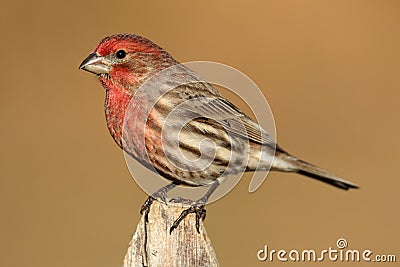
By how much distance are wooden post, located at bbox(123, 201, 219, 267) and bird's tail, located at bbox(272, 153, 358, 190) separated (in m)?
0.94

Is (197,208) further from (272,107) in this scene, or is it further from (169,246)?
(272,107)

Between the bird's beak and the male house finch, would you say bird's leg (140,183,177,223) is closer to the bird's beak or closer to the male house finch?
the male house finch

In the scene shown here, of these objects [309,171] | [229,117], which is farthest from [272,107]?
[229,117]

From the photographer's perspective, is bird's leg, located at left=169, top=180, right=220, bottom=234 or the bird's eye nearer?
bird's leg, located at left=169, top=180, right=220, bottom=234

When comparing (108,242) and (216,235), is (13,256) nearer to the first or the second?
(108,242)

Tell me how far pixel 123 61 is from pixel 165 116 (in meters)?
0.26

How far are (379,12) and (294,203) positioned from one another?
6.30 feet

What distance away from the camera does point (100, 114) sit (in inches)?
220

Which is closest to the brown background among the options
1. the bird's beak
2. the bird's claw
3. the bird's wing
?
the bird's wing

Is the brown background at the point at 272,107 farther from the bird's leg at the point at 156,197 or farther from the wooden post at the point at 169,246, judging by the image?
the wooden post at the point at 169,246

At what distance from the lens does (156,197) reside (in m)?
3.16

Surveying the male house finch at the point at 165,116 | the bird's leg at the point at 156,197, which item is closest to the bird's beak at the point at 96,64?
the male house finch at the point at 165,116

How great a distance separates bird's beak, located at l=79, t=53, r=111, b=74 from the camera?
127 inches

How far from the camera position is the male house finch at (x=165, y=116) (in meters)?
3.21
